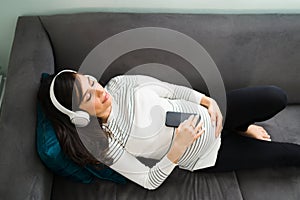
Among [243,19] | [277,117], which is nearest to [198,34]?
[243,19]

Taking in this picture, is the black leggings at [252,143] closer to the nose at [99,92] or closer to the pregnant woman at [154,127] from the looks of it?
the pregnant woman at [154,127]

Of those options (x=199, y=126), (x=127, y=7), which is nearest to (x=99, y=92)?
(x=199, y=126)

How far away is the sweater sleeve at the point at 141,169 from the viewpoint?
1.25m

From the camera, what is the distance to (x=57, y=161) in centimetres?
120

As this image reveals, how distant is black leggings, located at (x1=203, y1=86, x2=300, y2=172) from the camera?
139cm

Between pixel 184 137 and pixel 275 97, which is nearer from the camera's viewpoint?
pixel 184 137

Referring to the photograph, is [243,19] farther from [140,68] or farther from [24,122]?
[24,122]

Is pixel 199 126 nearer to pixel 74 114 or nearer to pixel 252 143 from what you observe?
pixel 252 143

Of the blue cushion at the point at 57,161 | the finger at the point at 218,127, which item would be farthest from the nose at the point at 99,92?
the finger at the point at 218,127

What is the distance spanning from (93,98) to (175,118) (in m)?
0.28

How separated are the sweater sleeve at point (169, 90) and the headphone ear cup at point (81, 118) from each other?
26 centimetres

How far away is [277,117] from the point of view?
158cm

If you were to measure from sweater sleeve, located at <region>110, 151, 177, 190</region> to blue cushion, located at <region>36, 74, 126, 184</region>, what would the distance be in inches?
2.9

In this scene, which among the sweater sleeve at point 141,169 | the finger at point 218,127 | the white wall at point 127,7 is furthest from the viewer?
the white wall at point 127,7
